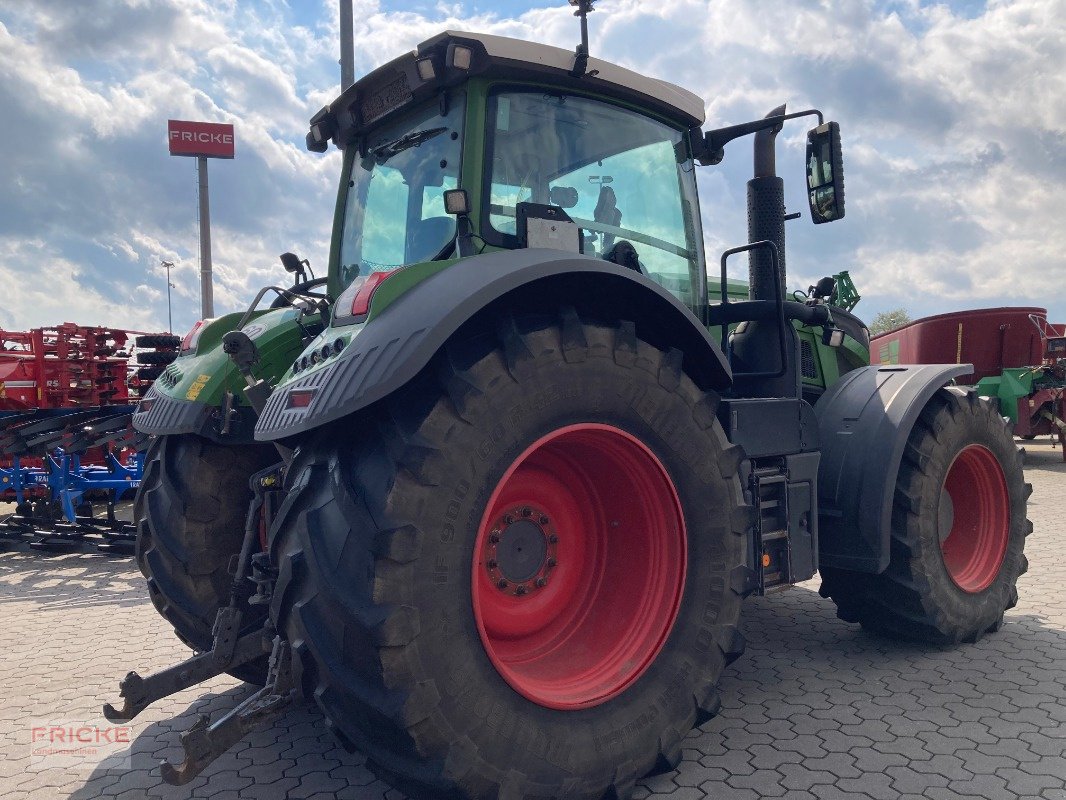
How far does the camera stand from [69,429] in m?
8.34

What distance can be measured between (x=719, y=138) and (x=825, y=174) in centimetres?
55

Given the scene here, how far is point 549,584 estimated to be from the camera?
2.81 meters

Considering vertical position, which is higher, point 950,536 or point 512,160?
point 512,160

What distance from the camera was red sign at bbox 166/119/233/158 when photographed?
25781 millimetres

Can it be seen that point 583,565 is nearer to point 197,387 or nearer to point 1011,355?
point 197,387

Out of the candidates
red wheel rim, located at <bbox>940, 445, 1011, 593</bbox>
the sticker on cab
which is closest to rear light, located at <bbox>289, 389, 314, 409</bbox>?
the sticker on cab

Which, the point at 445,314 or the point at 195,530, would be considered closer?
the point at 445,314

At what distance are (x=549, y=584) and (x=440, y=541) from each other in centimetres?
78

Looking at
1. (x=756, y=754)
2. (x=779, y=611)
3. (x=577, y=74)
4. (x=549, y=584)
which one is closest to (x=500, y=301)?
(x=549, y=584)

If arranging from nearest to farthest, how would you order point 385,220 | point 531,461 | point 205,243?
point 531,461
point 385,220
point 205,243

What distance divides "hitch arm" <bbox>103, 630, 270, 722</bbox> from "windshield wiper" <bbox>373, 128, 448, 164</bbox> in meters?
1.98

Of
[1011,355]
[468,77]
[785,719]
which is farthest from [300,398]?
[1011,355]

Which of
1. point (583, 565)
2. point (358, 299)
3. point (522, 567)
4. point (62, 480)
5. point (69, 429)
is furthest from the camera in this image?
point (69, 429)

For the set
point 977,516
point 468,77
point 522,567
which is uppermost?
point 468,77
